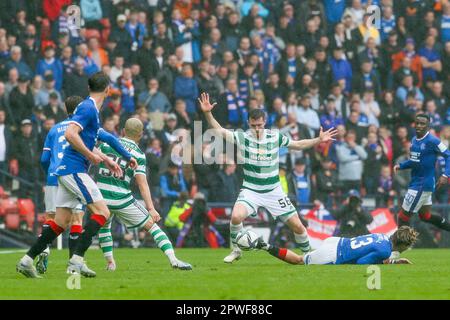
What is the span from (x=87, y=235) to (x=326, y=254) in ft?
12.1

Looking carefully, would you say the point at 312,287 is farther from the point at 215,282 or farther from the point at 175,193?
the point at 175,193

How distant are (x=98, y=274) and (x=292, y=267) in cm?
277

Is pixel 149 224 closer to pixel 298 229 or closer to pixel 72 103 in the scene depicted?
pixel 72 103

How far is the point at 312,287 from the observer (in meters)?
13.1

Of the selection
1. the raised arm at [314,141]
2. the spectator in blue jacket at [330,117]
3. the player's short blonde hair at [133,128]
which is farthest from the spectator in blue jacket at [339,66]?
the player's short blonde hair at [133,128]

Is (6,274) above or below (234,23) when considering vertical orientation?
below

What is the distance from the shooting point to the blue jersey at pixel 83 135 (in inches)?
566

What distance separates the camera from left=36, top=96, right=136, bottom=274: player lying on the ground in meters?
14.9

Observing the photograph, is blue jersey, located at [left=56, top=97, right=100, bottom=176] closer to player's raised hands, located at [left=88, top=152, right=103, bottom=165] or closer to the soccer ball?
player's raised hands, located at [left=88, top=152, right=103, bottom=165]

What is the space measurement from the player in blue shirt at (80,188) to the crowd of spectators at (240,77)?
35.2ft

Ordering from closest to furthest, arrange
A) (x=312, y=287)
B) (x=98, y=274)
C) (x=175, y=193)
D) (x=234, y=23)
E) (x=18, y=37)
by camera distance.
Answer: (x=312, y=287)
(x=98, y=274)
(x=175, y=193)
(x=18, y=37)
(x=234, y=23)

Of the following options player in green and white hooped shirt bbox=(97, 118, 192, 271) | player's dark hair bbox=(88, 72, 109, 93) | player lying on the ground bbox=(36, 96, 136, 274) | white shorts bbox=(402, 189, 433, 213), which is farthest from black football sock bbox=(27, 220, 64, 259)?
white shorts bbox=(402, 189, 433, 213)

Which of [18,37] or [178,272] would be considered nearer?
[178,272]

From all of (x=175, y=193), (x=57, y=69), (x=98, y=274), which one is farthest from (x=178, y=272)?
(x=57, y=69)
